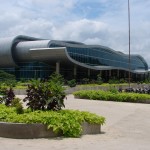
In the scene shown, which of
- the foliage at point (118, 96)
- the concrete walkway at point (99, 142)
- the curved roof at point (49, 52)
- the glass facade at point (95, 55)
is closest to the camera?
the concrete walkway at point (99, 142)

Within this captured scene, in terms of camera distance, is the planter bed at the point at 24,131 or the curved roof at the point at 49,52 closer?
the planter bed at the point at 24,131

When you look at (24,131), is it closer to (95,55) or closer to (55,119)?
(55,119)

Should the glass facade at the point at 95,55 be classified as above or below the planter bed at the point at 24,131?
above

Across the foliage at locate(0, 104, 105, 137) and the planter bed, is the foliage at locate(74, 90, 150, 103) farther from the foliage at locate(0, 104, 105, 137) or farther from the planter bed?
the planter bed

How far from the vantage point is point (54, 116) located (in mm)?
11234

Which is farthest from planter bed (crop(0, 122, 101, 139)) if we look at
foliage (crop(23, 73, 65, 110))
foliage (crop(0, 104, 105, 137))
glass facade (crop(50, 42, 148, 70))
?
glass facade (crop(50, 42, 148, 70))

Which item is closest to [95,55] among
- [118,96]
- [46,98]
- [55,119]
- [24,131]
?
[118,96]

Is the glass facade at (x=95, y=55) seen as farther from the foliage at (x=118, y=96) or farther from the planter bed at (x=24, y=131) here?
the planter bed at (x=24, y=131)

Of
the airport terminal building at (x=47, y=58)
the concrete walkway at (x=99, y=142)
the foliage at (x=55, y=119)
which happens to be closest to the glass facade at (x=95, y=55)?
the airport terminal building at (x=47, y=58)

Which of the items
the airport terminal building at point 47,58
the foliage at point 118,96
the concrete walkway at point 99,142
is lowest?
the concrete walkway at point 99,142

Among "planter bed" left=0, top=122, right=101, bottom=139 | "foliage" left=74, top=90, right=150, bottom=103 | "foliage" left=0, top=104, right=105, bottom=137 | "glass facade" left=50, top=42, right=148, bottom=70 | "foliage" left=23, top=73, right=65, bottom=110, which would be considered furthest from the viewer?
"glass facade" left=50, top=42, right=148, bottom=70

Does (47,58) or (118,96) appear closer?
(118,96)

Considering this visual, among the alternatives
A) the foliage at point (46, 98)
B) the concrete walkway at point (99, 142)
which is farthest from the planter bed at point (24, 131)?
the foliage at point (46, 98)

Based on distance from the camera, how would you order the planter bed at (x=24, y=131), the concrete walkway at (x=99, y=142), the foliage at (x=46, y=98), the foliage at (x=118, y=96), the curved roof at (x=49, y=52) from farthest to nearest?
the curved roof at (x=49, y=52) < the foliage at (x=118, y=96) < the foliage at (x=46, y=98) < the planter bed at (x=24, y=131) < the concrete walkway at (x=99, y=142)
